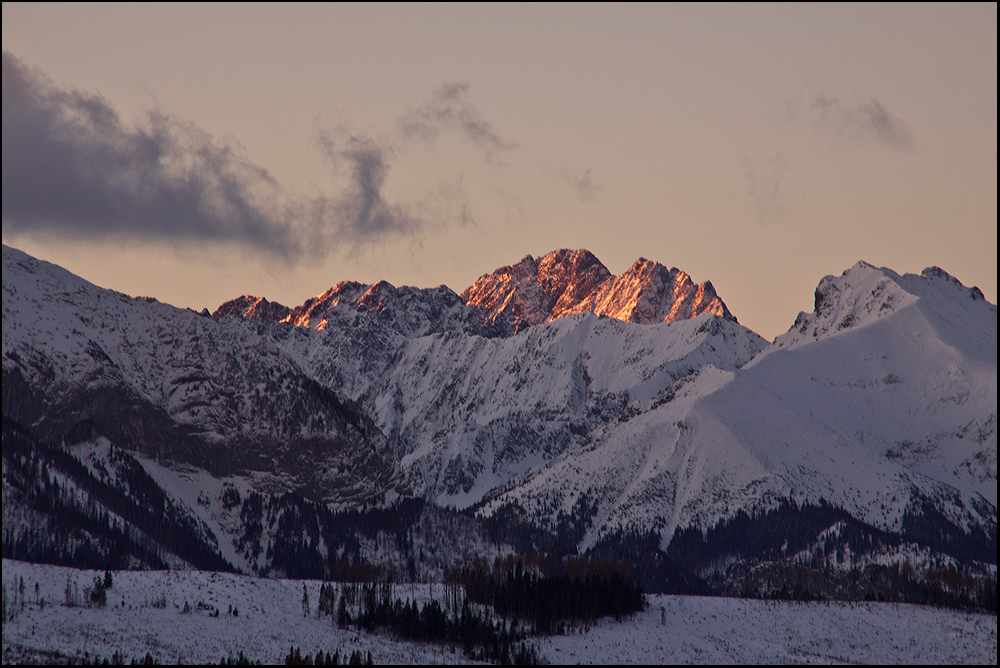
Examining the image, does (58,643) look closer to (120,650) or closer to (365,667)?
(120,650)

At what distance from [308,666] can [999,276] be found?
407 feet

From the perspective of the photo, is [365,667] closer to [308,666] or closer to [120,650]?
[308,666]

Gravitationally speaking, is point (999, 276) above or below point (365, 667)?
above

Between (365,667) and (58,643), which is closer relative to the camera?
(58,643)

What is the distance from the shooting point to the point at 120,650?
189 metres

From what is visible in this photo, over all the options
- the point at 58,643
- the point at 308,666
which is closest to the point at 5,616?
the point at 58,643

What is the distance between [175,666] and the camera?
611ft

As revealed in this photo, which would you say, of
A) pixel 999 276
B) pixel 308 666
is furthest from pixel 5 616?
pixel 999 276

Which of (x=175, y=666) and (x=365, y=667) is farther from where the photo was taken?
(x=365, y=667)

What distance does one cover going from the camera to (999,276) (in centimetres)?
19000

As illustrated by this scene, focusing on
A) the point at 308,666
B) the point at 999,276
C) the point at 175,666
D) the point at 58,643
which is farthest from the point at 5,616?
the point at 999,276

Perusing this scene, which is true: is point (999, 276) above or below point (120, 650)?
above

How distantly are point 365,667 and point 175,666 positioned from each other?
1206 inches

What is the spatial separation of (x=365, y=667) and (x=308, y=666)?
9.29 meters
